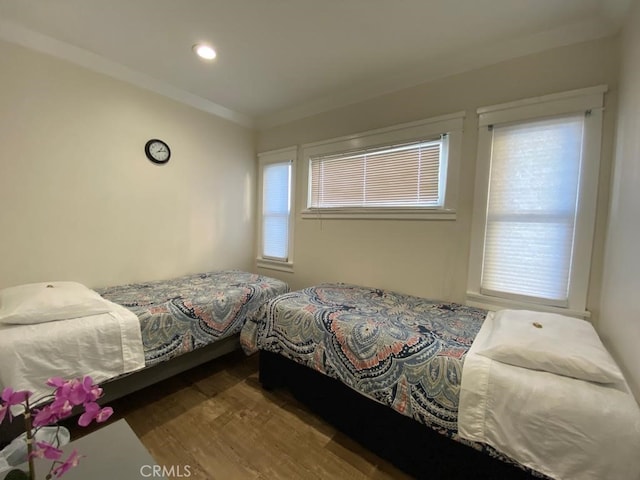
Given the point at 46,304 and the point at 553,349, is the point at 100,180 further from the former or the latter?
the point at 553,349

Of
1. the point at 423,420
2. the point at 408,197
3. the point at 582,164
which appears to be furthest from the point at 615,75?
the point at 423,420

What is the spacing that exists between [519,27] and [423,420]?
245 centimetres

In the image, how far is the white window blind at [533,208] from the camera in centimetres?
187

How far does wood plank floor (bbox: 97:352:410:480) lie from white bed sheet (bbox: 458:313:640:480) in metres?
0.66

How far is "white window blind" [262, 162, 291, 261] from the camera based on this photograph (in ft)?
11.3

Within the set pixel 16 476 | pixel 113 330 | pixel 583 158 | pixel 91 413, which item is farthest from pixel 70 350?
pixel 583 158

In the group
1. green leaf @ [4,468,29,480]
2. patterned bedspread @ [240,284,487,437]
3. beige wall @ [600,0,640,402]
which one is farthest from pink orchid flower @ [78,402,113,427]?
beige wall @ [600,0,640,402]

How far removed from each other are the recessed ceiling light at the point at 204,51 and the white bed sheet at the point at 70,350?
77.9 inches

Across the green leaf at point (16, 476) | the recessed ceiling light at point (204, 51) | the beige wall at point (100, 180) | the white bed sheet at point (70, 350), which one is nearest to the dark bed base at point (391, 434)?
the white bed sheet at point (70, 350)

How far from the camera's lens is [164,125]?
2.82 meters

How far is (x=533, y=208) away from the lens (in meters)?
1.98

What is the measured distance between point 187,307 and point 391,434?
160 centimetres

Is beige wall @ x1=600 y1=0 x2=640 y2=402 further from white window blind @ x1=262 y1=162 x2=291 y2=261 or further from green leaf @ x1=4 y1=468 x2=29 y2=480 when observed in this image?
white window blind @ x1=262 y1=162 x2=291 y2=261

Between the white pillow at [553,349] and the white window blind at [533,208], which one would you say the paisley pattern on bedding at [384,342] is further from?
the white window blind at [533,208]
